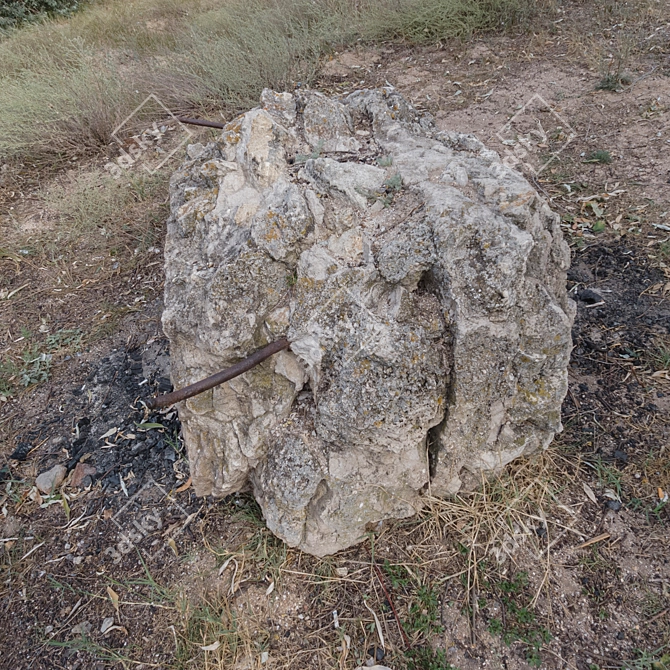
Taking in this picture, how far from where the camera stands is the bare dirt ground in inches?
78.0

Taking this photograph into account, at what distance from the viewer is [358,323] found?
181 centimetres

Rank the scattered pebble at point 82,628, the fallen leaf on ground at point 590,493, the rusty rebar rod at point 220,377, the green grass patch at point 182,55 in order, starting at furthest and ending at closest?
the green grass patch at point 182,55 → the fallen leaf on ground at point 590,493 → the scattered pebble at point 82,628 → the rusty rebar rod at point 220,377

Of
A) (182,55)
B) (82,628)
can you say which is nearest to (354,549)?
(82,628)

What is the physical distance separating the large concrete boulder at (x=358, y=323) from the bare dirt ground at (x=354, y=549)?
0.21m

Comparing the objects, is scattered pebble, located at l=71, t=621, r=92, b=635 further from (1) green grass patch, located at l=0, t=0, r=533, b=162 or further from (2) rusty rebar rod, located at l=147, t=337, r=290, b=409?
Answer: (1) green grass patch, located at l=0, t=0, r=533, b=162

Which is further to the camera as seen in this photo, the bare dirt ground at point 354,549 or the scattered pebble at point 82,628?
the scattered pebble at point 82,628

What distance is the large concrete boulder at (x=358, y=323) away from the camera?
180 cm

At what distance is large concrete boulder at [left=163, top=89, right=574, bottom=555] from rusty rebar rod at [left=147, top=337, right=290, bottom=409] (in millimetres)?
81

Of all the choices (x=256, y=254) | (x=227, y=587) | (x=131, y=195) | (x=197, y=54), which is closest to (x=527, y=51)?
(x=197, y=54)

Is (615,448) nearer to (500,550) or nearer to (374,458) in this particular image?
(500,550)

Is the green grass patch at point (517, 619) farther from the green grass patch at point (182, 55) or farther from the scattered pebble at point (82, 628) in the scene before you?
the green grass patch at point (182, 55)

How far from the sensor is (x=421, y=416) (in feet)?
6.11

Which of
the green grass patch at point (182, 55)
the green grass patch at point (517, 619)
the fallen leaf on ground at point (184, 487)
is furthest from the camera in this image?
the green grass patch at point (182, 55)

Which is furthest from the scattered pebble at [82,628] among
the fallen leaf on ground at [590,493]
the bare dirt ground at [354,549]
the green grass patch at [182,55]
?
the green grass patch at [182,55]
